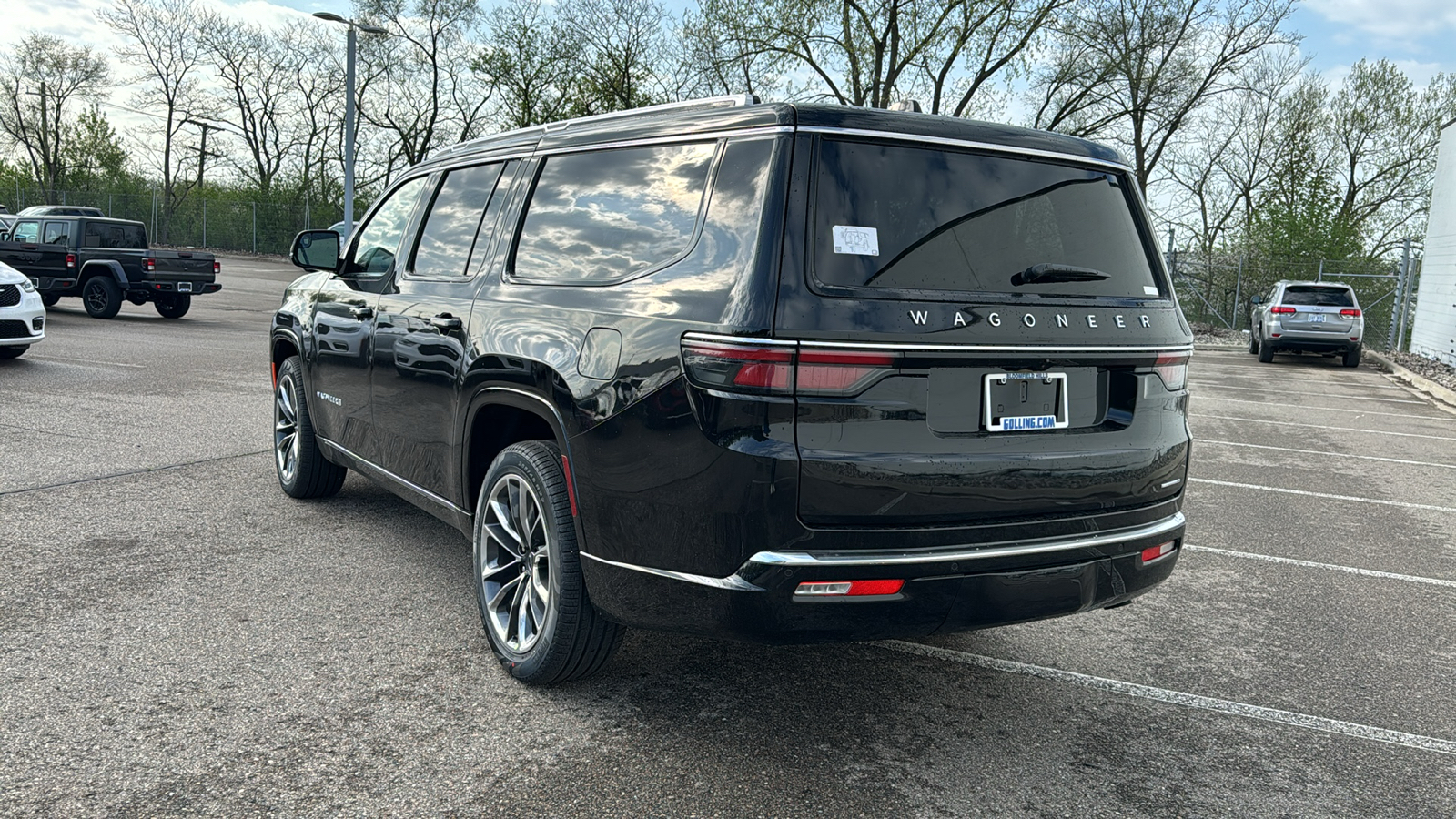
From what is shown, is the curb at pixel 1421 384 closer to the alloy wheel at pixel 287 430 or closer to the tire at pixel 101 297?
the alloy wheel at pixel 287 430

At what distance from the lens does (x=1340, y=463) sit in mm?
9461

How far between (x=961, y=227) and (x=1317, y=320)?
20570 mm

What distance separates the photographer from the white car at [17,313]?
11820 millimetres

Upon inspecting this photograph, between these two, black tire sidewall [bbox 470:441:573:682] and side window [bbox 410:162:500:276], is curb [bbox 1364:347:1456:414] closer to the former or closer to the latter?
side window [bbox 410:162:500:276]

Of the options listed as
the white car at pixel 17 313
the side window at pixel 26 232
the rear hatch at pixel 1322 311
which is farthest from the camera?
the rear hatch at pixel 1322 311

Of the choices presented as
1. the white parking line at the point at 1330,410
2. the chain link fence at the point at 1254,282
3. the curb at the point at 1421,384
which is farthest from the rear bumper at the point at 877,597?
the chain link fence at the point at 1254,282

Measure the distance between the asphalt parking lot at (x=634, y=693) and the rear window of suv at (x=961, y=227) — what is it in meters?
1.35

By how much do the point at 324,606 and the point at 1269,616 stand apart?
388 centimetres

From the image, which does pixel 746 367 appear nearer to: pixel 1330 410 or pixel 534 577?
pixel 534 577

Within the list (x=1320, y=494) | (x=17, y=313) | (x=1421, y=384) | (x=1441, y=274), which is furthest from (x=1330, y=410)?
(x=17, y=313)

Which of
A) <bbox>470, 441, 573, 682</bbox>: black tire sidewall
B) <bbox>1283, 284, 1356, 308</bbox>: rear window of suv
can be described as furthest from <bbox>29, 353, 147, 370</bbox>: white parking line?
<bbox>1283, 284, 1356, 308</bbox>: rear window of suv

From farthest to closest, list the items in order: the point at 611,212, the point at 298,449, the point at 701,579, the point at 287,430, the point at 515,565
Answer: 1. the point at 287,430
2. the point at 298,449
3. the point at 515,565
4. the point at 611,212
5. the point at 701,579

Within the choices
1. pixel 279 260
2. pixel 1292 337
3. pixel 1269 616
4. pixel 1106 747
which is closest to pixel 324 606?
pixel 1106 747

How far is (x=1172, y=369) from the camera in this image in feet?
11.6
